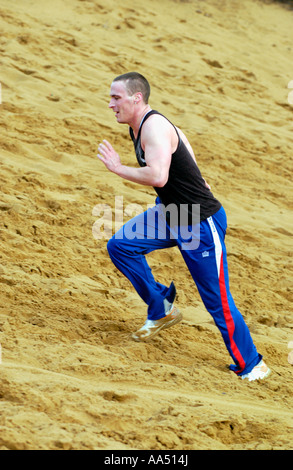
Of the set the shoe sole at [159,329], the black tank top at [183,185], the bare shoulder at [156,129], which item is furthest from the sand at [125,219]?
the bare shoulder at [156,129]

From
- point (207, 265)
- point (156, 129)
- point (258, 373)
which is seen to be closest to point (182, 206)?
point (207, 265)

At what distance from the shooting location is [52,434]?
9.94ft

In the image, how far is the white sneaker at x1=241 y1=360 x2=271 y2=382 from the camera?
4273mm

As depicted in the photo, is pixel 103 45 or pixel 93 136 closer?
pixel 93 136

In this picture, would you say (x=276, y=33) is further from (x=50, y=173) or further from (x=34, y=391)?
(x=34, y=391)

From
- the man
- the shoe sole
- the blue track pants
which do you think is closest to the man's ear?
the man

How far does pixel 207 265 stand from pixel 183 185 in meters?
0.56

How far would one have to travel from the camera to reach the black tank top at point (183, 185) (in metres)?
4.11

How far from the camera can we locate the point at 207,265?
163 inches

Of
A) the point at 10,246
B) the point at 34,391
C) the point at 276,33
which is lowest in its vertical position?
the point at 10,246

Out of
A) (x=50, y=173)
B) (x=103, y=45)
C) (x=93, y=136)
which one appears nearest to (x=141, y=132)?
(x=50, y=173)

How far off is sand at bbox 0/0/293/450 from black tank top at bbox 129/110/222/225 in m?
1.10

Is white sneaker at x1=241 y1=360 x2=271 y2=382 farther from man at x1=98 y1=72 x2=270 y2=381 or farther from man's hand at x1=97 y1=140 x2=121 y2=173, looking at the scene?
man's hand at x1=97 y1=140 x2=121 y2=173

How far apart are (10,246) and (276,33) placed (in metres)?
9.46
